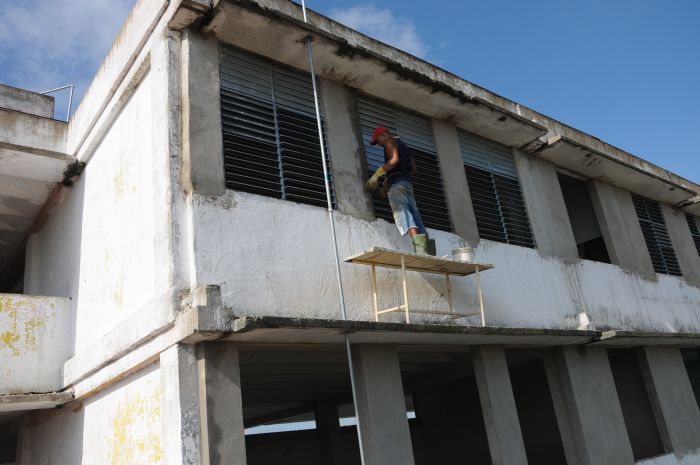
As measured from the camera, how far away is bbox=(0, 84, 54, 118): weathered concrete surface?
30.4 ft

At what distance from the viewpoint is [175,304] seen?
5066 mm

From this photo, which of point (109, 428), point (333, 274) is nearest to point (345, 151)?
point (333, 274)

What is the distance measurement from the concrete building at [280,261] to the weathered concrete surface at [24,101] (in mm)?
31

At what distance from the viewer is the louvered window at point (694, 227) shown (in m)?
12.6

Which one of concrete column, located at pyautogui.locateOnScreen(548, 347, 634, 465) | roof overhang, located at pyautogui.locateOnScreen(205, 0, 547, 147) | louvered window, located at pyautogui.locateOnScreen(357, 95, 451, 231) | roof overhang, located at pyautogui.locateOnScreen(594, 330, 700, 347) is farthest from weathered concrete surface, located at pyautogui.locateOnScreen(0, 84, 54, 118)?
roof overhang, located at pyautogui.locateOnScreen(594, 330, 700, 347)

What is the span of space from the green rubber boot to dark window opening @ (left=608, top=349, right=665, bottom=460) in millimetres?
5308

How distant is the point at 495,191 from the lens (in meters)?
8.77

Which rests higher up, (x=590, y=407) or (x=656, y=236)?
(x=656, y=236)

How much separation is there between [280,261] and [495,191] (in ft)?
13.5

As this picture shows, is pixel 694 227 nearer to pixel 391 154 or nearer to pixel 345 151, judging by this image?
pixel 391 154

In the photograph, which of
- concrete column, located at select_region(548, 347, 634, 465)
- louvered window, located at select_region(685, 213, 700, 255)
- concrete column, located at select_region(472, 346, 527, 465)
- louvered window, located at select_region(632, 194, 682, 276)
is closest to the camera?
concrete column, located at select_region(472, 346, 527, 465)

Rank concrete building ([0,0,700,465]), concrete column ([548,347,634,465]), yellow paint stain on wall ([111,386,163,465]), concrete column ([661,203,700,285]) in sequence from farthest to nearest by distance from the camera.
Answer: concrete column ([661,203,700,285]) < concrete column ([548,347,634,465]) < concrete building ([0,0,700,465]) < yellow paint stain on wall ([111,386,163,465])

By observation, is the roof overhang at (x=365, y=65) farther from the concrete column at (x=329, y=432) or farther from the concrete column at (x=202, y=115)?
the concrete column at (x=329, y=432)

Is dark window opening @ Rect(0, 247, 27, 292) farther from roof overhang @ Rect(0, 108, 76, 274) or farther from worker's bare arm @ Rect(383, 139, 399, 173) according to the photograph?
worker's bare arm @ Rect(383, 139, 399, 173)
